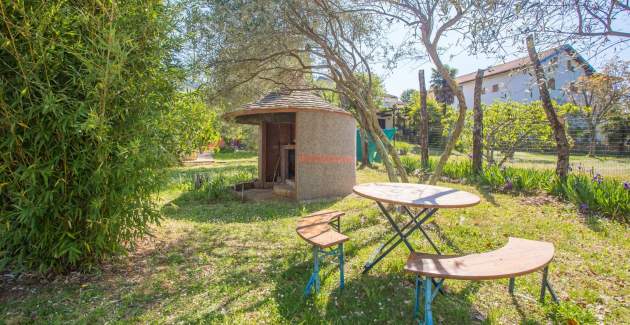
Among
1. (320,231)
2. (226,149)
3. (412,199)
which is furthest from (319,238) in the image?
(226,149)

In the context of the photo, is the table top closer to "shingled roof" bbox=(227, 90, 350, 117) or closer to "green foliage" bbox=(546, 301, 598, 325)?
"green foliage" bbox=(546, 301, 598, 325)

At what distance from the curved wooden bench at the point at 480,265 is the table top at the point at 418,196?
45 centimetres

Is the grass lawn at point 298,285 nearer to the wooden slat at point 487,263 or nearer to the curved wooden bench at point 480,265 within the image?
the curved wooden bench at point 480,265

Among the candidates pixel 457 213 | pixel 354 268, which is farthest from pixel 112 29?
pixel 457 213

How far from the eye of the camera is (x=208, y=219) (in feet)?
20.1

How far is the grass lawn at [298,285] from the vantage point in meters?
2.67

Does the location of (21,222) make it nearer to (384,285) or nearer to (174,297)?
(174,297)

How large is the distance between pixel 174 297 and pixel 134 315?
373mm

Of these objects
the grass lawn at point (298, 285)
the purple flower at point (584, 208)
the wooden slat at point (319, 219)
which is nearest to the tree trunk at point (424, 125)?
the purple flower at point (584, 208)

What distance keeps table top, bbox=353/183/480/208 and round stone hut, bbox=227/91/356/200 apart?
159 inches

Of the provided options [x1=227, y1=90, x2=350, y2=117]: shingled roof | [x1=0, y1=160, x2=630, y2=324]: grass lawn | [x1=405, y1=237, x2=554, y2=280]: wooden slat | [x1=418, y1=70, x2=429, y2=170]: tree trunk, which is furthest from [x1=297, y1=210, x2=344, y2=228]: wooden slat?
[x1=418, y1=70, x2=429, y2=170]: tree trunk

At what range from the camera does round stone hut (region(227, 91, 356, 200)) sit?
7656 millimetres

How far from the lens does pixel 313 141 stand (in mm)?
7766

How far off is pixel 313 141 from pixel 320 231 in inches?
185
